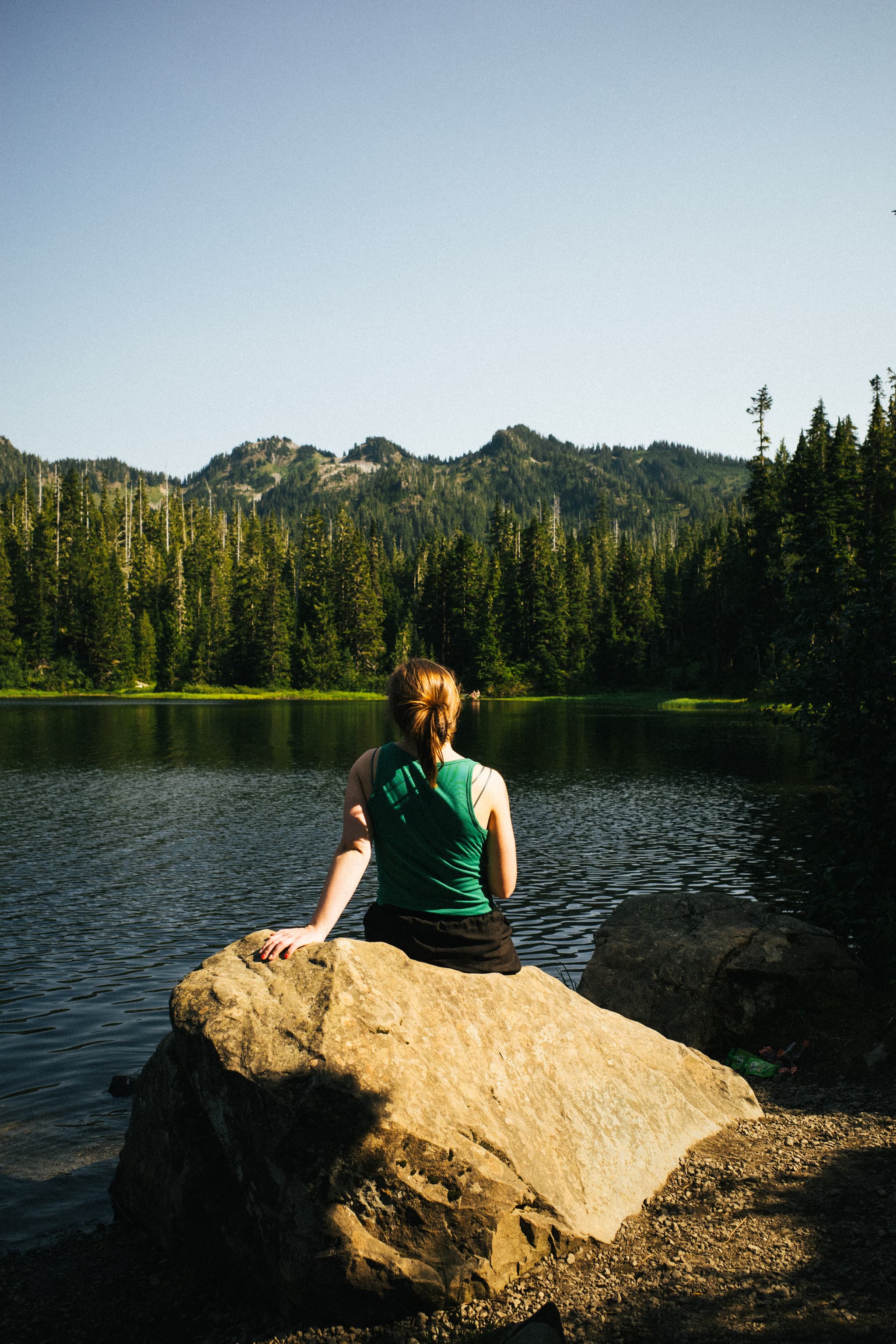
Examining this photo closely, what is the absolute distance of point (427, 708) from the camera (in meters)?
4.80

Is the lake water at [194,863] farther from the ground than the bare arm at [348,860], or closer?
closer

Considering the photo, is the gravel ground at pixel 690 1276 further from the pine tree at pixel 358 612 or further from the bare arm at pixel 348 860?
the pine tree at pixel 358 612

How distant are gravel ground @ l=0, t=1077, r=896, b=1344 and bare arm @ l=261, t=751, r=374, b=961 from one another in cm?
192

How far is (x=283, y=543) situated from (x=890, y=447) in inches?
3760

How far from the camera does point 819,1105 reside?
6777mm

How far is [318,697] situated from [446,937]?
306 feet

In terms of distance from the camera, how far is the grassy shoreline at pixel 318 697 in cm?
7981

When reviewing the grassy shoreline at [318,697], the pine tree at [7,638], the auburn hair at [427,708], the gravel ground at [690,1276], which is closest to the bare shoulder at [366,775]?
the auburn hair at [427,708]

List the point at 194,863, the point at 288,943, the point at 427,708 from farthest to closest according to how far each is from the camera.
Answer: the point at 194,863
the point at 288,943
the point at 427,708

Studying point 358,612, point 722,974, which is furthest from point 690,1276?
point 358,612

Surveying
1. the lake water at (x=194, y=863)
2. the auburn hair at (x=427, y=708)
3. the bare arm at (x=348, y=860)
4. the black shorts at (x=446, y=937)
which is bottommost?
the lake water at (x=194, y=863)

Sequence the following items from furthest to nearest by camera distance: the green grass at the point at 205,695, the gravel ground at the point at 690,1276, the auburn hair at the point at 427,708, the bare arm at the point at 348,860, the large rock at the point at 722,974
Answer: the green grass at the point at 205,695 → the large rock at the point at 722,974 → the bare arm at the point at 348,860 → the auburn hair at the point at 427,708 → the gravel ground at the point at 690,1276

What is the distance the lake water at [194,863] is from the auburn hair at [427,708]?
14.7 feet

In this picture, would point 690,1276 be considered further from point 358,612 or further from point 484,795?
point 358,612
